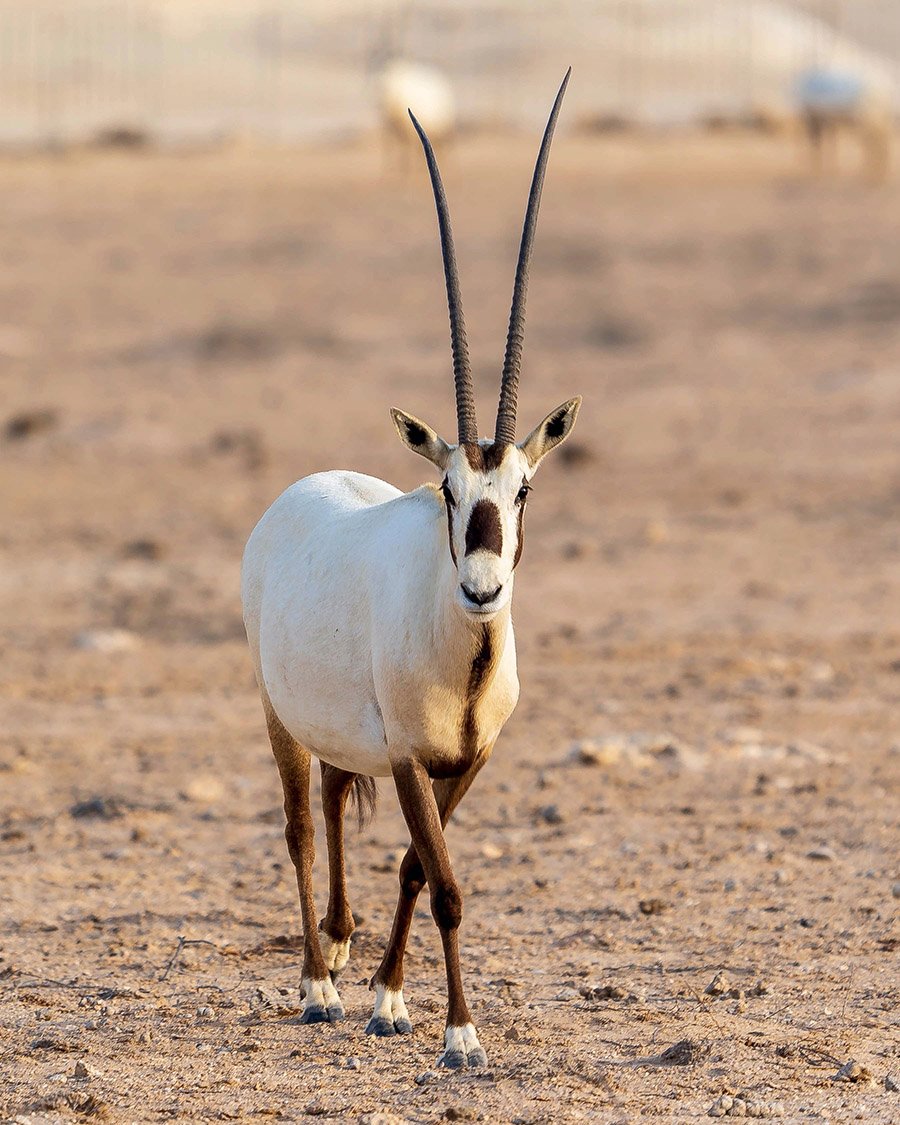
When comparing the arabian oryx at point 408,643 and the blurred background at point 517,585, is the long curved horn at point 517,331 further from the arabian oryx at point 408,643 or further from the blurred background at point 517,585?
the blurred background at point 517,585

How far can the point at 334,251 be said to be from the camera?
2150cm

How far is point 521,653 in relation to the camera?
1048 centimetres

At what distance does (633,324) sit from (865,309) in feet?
7.11

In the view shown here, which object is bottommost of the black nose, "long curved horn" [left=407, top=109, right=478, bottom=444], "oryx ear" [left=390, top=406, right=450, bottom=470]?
the black nose

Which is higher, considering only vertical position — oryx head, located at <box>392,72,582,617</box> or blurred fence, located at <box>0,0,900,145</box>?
blurred fence, located at <box>0,0,900,145</box>

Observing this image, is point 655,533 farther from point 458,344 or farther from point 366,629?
point 458,344

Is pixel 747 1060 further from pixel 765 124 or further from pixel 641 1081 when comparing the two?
pixel 765 124

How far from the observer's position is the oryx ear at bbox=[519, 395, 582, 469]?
16.3 feet

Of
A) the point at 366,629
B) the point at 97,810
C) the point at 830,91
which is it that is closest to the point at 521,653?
the point at 97,810

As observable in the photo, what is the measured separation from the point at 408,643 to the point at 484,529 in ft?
1.70

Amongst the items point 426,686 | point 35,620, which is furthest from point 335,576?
point 35,620

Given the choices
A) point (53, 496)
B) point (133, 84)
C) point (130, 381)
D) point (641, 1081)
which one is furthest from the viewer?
point (133, 84)

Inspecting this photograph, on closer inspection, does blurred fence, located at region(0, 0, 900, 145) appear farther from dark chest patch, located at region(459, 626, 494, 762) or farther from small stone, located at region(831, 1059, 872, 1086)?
small stone, located at region(831, 1059, 872, 1086)

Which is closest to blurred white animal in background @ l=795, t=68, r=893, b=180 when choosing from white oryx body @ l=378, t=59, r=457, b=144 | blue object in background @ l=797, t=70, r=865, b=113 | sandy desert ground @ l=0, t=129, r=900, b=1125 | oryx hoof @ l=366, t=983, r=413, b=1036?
blue object in background @ l=797, t=70, r=865, b=113
